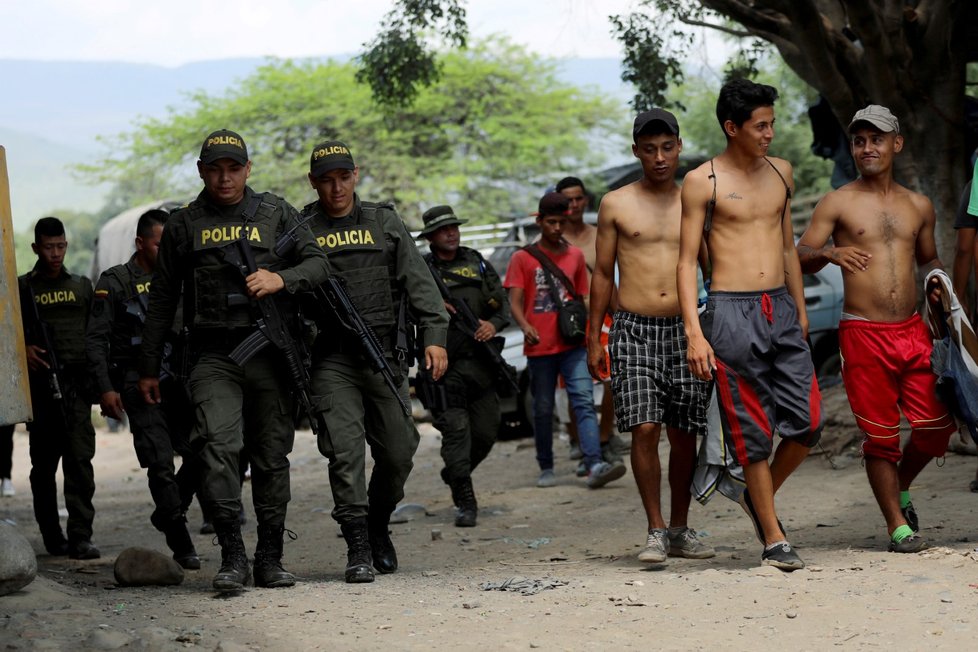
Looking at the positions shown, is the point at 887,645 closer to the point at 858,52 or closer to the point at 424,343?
the point at 424,343

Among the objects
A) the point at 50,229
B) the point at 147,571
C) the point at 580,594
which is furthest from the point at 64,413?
the point at 580,594

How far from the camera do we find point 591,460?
9.84 meters

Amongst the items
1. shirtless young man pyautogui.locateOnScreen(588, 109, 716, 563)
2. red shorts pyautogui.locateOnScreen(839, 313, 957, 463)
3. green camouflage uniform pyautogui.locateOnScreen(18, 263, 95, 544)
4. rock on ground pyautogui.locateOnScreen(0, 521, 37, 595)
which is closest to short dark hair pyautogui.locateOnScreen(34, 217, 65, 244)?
green camouflage uniform pyautogui.locateOnScreen(18, 263, 95, 544)

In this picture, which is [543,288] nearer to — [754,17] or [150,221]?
[754,17]

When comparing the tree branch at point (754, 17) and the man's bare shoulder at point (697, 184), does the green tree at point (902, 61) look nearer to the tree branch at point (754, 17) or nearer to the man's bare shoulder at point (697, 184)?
the tree branch at point (754, 17)

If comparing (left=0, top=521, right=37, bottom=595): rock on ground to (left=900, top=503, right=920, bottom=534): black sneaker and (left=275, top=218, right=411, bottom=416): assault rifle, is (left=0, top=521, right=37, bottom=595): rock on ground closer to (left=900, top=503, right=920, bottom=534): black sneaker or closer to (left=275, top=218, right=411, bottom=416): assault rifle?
(left=275, top=218, right=411, bottom=416): assault rifle

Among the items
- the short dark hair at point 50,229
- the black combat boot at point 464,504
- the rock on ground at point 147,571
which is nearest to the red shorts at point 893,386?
the black combat boot at point 464,504

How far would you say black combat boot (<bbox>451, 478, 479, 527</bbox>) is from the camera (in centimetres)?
889

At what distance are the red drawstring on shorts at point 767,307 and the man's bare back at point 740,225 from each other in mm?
42

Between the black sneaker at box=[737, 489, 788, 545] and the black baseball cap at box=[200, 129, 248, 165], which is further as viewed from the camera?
the black baseball cap at box=[200, 129, 248, 165]

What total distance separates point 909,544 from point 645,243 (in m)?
1.79

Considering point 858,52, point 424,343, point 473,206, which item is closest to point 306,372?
point 424,343

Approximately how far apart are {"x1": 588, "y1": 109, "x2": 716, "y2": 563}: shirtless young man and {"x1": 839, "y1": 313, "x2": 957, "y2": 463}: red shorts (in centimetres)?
74

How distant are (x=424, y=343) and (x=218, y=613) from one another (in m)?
1.78
